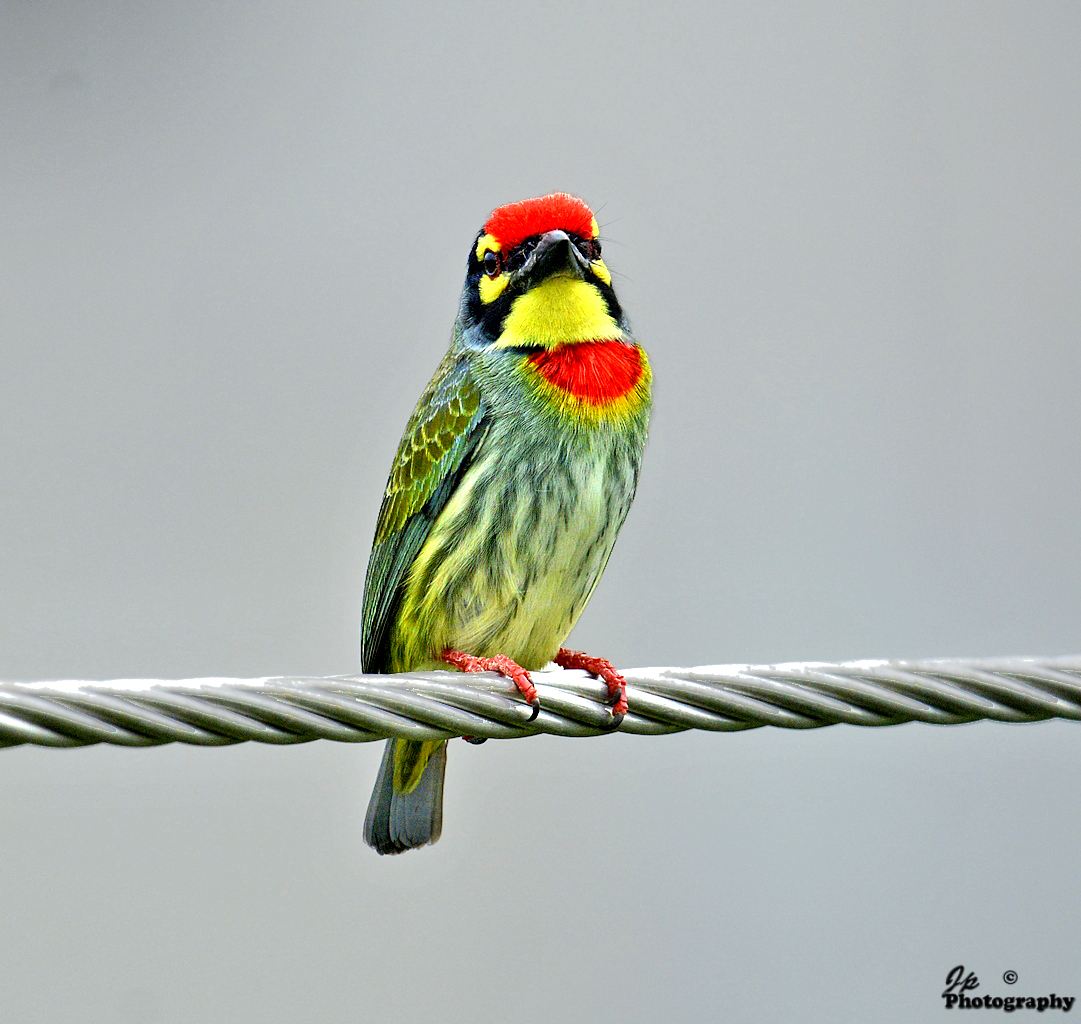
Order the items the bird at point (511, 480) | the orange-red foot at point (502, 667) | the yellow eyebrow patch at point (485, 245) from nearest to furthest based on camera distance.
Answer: the orange-red foot at point (502, 667)
the bird at point (511, 480)
the yellow eyebrow patch at point (485, 245)

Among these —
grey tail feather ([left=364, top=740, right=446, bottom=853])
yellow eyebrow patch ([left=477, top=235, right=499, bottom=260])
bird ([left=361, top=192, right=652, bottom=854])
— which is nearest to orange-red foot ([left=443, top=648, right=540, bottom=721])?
bird ([left=361, top=192, right=652, bottom=854])

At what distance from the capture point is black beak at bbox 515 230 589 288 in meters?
3.45

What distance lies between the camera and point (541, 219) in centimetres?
357

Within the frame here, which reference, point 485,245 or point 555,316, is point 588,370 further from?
point 485,245

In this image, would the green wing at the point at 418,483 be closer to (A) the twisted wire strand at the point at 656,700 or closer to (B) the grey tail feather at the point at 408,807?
(B) the grey tail feather at the point at 408,807

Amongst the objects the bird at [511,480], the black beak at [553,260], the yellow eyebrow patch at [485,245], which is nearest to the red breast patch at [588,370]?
the bird at [511,480]

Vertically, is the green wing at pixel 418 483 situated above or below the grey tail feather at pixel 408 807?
above

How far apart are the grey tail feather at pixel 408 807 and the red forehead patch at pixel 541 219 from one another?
1671 mm

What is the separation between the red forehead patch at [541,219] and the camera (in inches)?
140

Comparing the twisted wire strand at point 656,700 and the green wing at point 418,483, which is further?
the green wing at point 418,483

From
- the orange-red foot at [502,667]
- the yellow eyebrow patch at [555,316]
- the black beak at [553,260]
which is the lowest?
the orange-red foot at [502,667]

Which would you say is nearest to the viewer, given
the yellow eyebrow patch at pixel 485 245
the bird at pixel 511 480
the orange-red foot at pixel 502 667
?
the orange-red foot at pixel 502 667

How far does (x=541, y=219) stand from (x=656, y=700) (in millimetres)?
1817

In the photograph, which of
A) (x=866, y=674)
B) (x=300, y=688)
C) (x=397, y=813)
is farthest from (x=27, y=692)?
(x=397, y=813)
